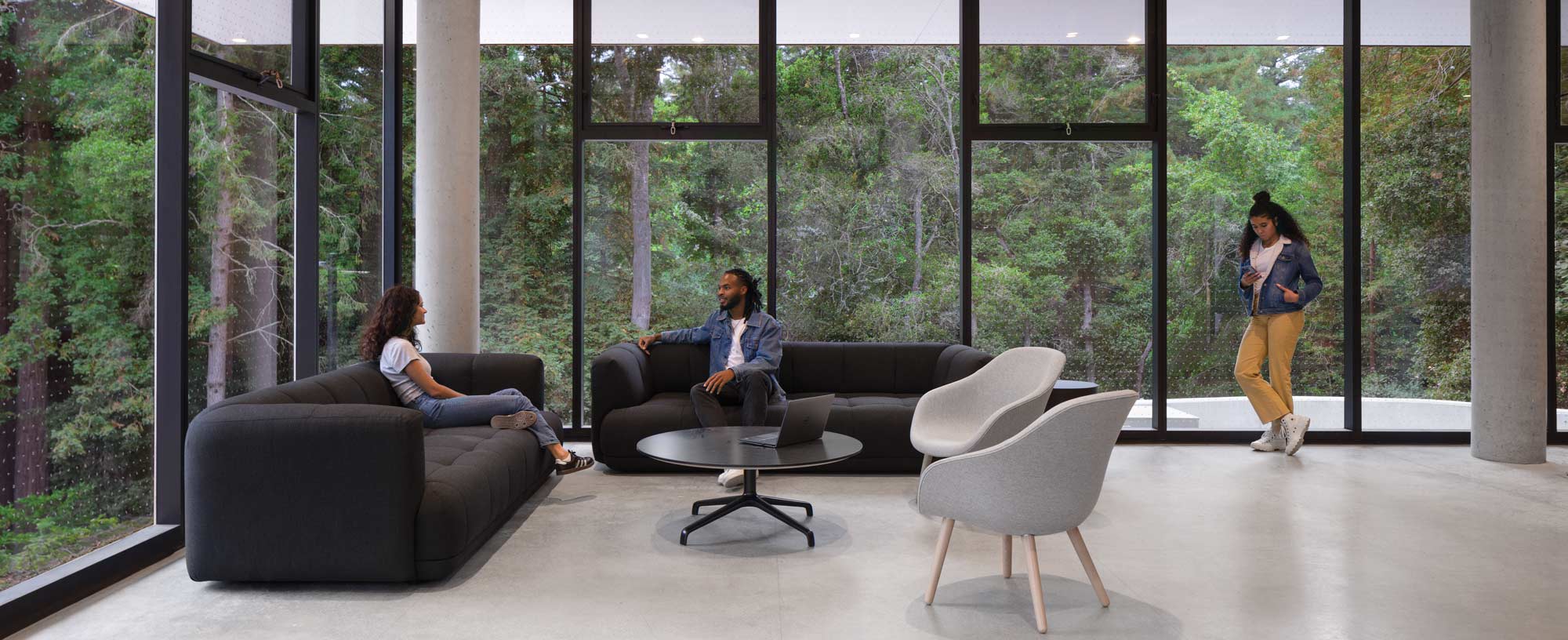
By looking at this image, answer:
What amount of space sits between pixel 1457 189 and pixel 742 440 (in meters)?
5.51

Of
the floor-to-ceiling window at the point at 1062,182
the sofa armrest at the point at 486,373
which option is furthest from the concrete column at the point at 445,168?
the floor-to-ceiling window at the point at 1062,182

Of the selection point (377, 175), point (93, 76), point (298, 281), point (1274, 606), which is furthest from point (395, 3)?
point (1274, 606)

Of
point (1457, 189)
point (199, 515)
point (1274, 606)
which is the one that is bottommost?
point (1274, 606)

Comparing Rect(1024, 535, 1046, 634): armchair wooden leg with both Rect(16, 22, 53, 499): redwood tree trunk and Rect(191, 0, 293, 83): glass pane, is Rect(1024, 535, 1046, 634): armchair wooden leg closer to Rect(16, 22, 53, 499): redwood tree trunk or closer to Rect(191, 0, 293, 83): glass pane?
Rect(16, 22, 53, 499): redwood tree trunk

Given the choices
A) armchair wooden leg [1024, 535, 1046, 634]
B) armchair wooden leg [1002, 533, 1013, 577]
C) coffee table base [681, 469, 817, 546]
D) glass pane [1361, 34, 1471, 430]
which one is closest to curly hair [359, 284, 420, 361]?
coffee table base [681, 469, 817, 546]

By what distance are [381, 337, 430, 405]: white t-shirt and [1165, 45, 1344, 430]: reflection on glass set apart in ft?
16.2

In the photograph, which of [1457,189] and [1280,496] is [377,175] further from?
[1457,189]

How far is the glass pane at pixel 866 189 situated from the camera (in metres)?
6.37

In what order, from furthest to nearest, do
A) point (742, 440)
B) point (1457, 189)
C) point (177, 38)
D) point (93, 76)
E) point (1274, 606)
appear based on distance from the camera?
1. point (1457, 189)
2. point (742, 440)
3. point (177, 38)
4. point (93, 76)
5. point (1274, 606)

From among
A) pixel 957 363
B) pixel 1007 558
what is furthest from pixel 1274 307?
pixel 1007 558

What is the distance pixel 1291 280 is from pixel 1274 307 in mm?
208

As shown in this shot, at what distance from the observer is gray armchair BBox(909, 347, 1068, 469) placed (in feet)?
13.8

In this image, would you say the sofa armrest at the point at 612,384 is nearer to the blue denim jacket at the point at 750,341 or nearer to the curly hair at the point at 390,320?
the blue denim jacket at the point at 750,341

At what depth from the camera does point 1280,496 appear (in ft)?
15.7
